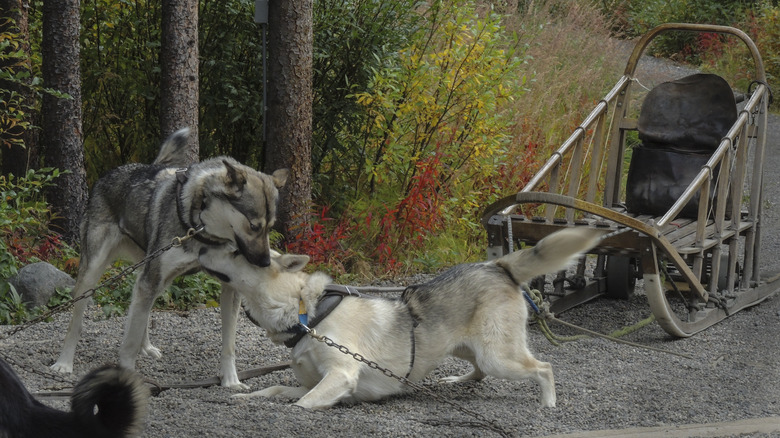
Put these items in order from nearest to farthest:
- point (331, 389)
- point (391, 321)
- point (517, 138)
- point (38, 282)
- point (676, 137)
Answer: point (331, 389) → point (391, 321) → point (38, 282) → point (676, 137) → point (517, 138)

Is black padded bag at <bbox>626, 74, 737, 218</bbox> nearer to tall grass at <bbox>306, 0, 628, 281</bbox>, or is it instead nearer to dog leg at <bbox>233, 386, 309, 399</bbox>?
tall grass at <bbox>306, 0, 628, 281</bbox>

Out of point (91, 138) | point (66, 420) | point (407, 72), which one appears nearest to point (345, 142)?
point (407, 72)

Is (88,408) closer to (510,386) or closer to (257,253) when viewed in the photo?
(257,253)

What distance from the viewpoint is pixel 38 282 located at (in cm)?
687

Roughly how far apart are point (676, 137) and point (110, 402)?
618 centimetres

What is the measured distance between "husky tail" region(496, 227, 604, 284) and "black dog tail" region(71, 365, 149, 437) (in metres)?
2.45

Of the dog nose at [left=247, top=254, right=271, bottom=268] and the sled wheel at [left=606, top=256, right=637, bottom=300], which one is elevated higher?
the dog nose at [left=247, top=254, right=271, bottom=268]

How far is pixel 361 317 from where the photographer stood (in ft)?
16.1

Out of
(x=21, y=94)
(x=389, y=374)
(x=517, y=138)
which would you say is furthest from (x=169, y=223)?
(x=517, y=138)

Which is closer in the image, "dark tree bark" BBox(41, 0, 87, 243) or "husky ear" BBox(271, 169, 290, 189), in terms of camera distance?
"husky ear" BBox(271, 169, 290, 189)

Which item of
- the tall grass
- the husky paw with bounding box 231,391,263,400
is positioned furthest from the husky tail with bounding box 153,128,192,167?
the tall grass

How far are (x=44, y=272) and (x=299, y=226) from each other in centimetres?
219

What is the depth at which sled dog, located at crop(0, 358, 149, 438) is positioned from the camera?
3.03 metres

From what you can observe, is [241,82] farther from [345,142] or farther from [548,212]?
[548,212]
